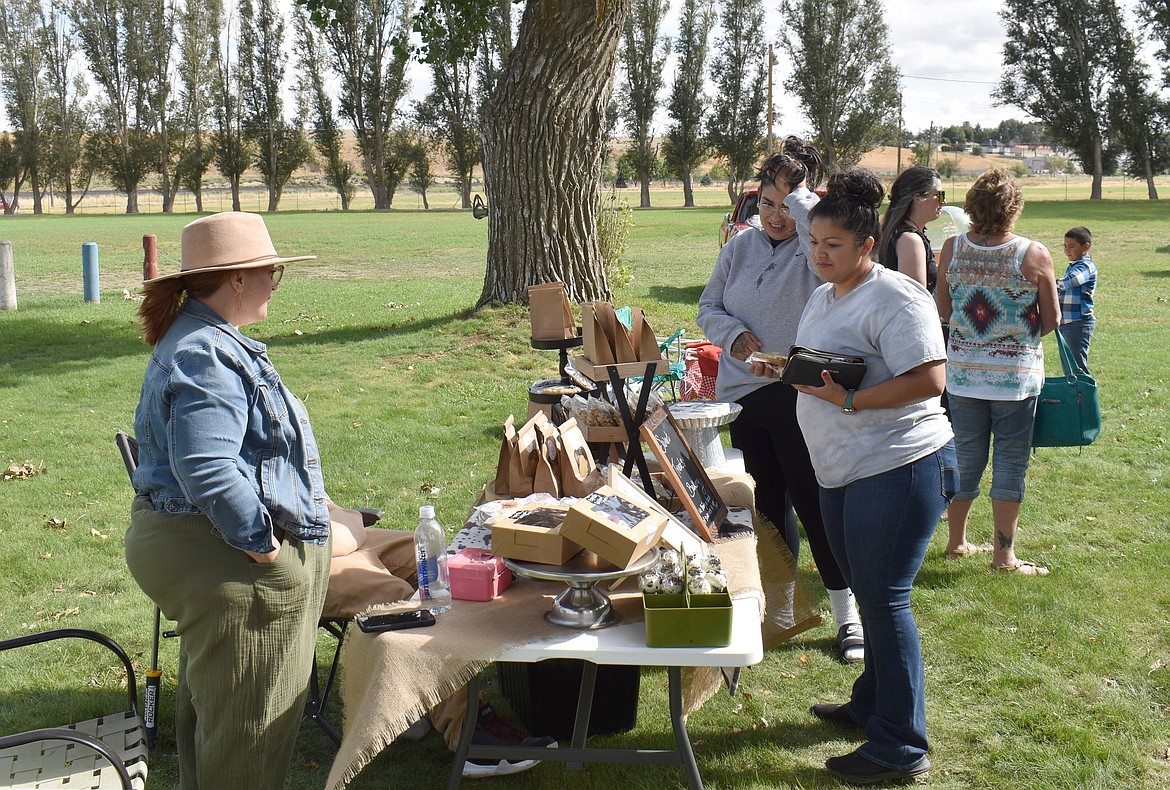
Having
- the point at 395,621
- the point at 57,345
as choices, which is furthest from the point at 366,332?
the point at 395,621

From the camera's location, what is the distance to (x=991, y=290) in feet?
16.3

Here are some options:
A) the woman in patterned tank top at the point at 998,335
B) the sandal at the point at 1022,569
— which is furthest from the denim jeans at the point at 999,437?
the sandal at the point at 1022,569

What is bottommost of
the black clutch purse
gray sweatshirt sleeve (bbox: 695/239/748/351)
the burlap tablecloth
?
the burlap tablecloth

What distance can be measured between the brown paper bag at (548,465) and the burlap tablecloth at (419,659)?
0.54 m

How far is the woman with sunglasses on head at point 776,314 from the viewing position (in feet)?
13.6

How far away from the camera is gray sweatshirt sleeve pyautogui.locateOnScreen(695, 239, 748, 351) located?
13.8 feet

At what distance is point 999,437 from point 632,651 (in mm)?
3201

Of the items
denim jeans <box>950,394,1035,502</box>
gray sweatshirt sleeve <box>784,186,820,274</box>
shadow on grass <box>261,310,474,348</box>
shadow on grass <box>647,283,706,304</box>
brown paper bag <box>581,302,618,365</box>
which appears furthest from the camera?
shadow on grass <box>647,283,706,304</box>

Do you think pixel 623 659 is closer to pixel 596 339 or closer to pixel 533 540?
pixel 533 540

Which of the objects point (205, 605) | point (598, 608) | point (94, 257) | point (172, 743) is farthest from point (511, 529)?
point (94, 257)

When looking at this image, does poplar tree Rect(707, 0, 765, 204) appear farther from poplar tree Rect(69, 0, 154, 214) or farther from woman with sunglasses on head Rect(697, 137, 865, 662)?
woman with sunglasses on head Rect(697, 137, 865, 662)

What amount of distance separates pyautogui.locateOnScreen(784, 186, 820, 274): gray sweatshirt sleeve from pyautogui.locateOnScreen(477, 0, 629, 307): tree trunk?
628cm

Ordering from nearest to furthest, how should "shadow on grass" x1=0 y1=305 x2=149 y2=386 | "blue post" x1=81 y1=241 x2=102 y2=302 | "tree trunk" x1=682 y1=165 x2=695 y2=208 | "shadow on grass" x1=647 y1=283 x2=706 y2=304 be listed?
"shadow on grass" x1=0 y1=305 x2=149 y2=386, "shadow on grass" x1=647 y1=283 x2=706 y2=304, "blue post" x1=81 y1=241 x2=102 y2=302, "tree trunk" x1=682 y1=165 x2=695 y2=208

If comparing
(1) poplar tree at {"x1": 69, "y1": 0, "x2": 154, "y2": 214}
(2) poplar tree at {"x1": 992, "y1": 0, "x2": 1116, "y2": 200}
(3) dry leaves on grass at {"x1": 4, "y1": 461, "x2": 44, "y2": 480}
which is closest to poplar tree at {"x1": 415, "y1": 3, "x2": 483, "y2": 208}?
(1) poplar tree at {"x1": 69, "y1": 0, "x2": 154, "y2": 214}
